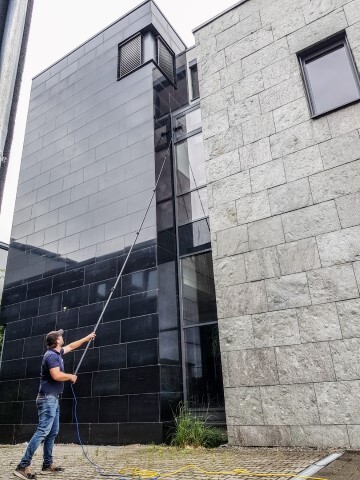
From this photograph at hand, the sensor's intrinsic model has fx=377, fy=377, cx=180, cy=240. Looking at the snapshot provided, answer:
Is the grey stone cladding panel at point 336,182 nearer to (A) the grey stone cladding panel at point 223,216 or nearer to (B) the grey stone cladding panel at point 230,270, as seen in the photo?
(A) the grey stone cladding panel at point 223,216

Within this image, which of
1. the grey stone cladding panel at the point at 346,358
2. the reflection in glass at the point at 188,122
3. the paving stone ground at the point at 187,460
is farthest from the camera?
the reflection in glass at the point at 188,122

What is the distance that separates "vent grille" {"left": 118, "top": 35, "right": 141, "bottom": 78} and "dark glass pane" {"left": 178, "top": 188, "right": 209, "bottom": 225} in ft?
15.2

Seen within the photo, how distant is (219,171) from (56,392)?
17.2ft

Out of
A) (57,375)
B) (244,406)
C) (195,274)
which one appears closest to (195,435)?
(244,406)

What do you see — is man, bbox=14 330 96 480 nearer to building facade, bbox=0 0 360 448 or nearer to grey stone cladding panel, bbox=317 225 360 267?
building facade, bbox=0 0 360 448

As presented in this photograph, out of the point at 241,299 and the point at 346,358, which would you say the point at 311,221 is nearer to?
the point at 241,299

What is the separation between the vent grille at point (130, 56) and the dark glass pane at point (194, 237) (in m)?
5.47

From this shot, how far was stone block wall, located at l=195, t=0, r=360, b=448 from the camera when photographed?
5.86m

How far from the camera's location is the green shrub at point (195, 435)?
6750mm

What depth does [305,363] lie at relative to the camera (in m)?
6.01

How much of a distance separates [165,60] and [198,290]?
753cm

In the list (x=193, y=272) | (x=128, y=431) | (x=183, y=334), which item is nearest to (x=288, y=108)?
(x=193, y=272)

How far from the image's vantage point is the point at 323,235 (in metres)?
6.45

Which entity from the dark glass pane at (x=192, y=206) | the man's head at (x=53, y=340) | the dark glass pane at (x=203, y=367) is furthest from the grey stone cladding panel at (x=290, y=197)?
the man's head at (x=53, y=340)
